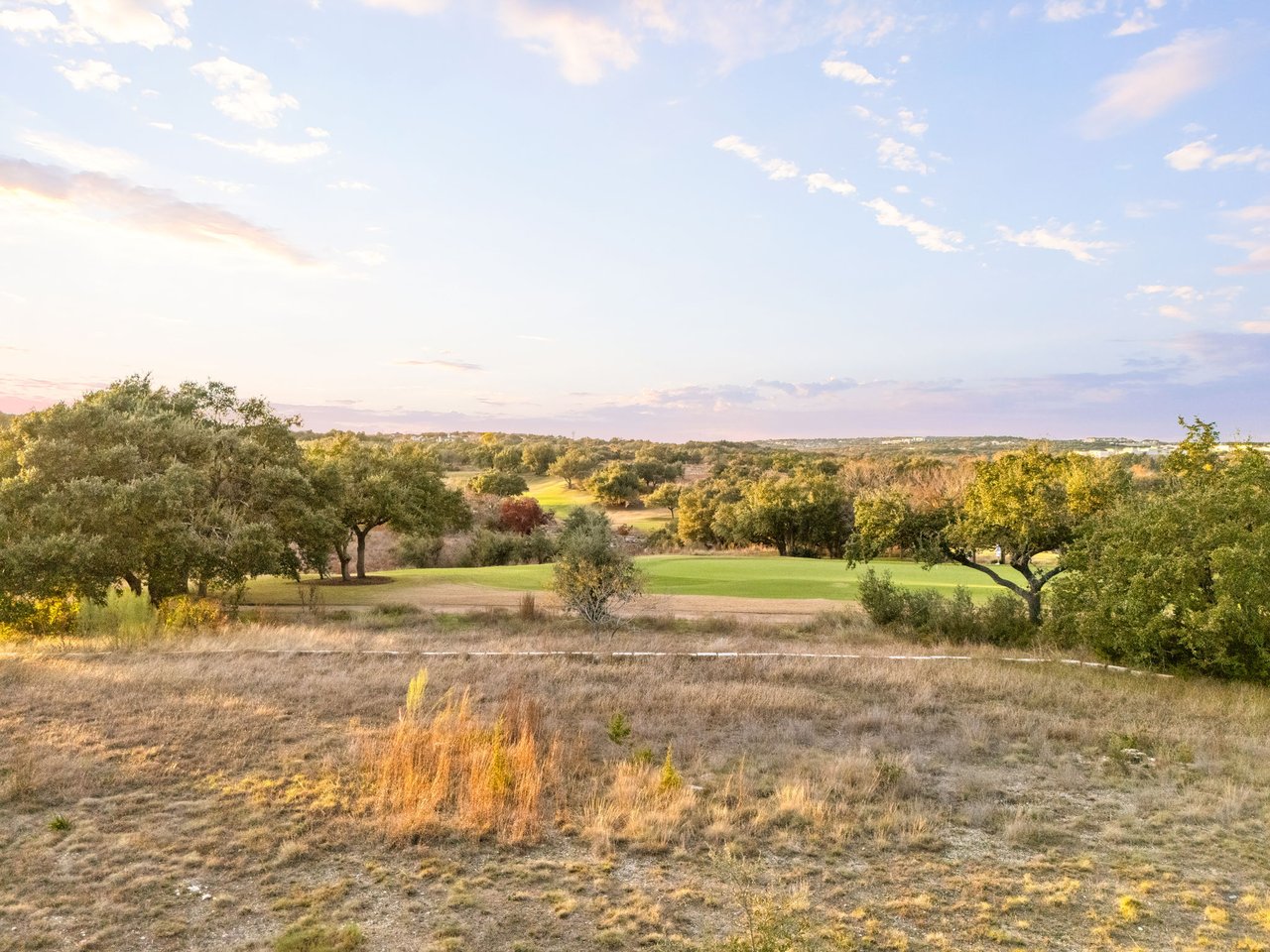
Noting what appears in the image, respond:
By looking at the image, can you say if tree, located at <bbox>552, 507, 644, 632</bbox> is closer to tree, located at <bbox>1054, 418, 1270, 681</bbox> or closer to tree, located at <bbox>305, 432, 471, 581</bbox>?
tree, located at <bbox>1054, 418, 1270, 681</bbox>

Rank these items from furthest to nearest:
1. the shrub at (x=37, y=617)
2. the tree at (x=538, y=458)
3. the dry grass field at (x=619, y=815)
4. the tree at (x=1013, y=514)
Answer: the tree at (x=538, y=458)
the shrub at (x=37, y=617)
the tree at (x=1013, y=514)
the dry grass field at (x=619, y=815)

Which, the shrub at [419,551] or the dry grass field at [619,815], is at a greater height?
the dry grass field at [619,815]

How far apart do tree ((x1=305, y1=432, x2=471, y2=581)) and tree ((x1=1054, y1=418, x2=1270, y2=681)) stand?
2450 cm

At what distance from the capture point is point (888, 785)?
867 cm

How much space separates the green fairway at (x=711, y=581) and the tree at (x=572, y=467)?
162ft

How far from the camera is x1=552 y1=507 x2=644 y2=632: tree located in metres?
21.5

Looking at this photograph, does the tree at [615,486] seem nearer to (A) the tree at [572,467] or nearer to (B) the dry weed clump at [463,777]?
(A) the tree at [572,467]

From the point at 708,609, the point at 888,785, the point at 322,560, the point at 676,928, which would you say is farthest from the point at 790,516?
the point at 676,928

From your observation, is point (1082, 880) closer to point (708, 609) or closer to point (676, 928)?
point (676, 928)

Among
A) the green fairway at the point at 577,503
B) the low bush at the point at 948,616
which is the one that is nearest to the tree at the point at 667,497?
the green fairway at the point at 577,503

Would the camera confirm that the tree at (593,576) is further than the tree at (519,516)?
No

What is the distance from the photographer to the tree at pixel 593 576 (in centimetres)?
2148

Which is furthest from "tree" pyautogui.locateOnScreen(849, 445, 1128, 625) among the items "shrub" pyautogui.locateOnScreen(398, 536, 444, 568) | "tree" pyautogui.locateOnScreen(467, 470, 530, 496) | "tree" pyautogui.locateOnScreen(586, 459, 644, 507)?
"tree" pyautogui.locateOnScreen(586, 459, 644, 507)

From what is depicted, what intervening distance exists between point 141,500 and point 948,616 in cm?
2219
